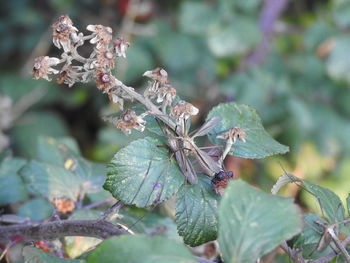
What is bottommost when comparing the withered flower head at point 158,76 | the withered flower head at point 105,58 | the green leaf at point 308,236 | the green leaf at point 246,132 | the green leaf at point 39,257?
the green leaf at point 39,257

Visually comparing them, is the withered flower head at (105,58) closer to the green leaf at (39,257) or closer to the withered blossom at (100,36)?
the withered blossom at (100,36)

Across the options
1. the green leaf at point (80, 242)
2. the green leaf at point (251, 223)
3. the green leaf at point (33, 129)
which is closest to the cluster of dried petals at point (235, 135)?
the green leaf at point (251, 223)

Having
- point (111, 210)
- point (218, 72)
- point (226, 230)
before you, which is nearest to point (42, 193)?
point (111, 210)

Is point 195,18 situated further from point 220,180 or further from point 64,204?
point 220,180

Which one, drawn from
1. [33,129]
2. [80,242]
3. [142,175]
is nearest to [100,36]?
[142,175]

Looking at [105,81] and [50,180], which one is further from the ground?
[105,81]

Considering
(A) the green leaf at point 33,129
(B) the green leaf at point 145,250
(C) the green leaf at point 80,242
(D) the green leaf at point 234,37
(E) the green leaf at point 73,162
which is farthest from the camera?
(A) the green leaf at point 33,129

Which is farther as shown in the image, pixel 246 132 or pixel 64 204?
pixel 64 204

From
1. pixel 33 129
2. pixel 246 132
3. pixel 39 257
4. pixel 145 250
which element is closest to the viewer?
pixel 145 250
